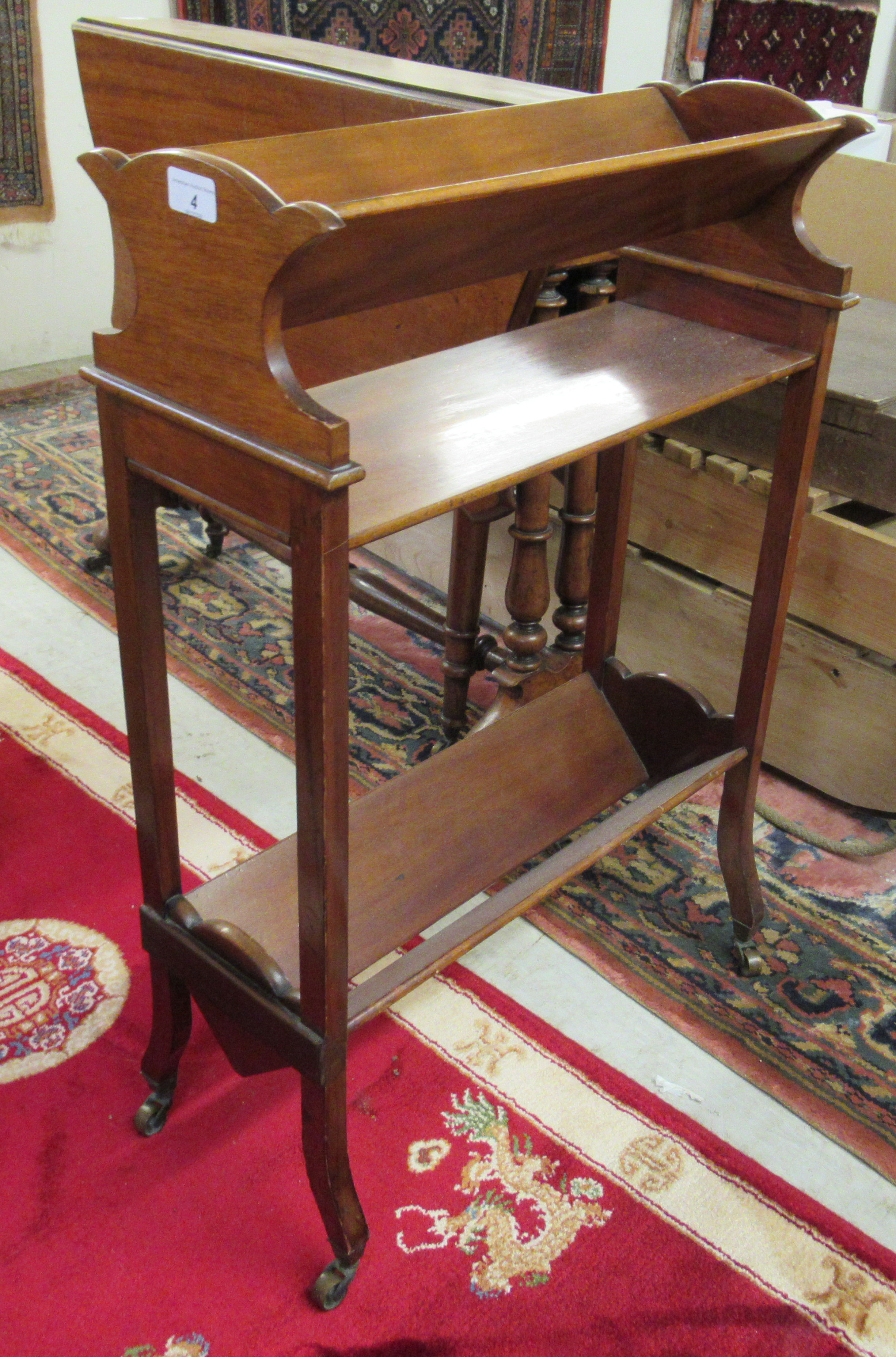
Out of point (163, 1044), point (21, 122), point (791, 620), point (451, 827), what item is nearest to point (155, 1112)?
point (163, 1044)

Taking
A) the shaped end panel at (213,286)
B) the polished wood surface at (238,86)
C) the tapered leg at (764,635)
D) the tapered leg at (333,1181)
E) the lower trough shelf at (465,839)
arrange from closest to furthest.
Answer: the shaped end panel at (213,286)
the tapered leg at (333,1181)
the lower trough shelf at (465,839)
the tapered leg at (764,635)
the polished wood surface at (238,86)

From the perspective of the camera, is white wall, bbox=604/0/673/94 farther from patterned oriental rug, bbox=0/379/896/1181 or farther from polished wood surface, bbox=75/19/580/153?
patterned oriental rug, bbox=0/379/896/1181

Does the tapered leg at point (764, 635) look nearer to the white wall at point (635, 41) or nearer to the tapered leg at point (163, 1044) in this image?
the tapered leg at point (163, 1044)

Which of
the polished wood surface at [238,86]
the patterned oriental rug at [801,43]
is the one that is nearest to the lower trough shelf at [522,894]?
the polished wood surface at [238,86]

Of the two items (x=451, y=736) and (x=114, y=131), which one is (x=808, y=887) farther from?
(x=114, y=131)

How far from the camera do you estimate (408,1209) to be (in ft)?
4.85

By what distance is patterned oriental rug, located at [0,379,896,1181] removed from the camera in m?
1.72

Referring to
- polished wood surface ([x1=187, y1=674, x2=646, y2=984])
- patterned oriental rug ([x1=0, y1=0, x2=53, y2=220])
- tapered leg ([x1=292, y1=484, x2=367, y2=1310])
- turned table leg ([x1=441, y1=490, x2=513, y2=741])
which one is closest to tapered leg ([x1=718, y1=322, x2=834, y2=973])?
polished wood surface ([x1=187, y1=674, x2=646, y2=984])

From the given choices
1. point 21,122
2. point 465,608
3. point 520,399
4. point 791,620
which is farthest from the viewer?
point 21,122

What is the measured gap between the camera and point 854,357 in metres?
2.05

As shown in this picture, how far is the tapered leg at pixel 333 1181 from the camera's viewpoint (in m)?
1.31

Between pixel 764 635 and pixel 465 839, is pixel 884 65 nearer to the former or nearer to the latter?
pixel 764 635

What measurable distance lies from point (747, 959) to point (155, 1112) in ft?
2.93

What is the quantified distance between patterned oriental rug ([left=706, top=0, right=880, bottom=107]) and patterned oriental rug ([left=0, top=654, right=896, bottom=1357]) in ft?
12.7
